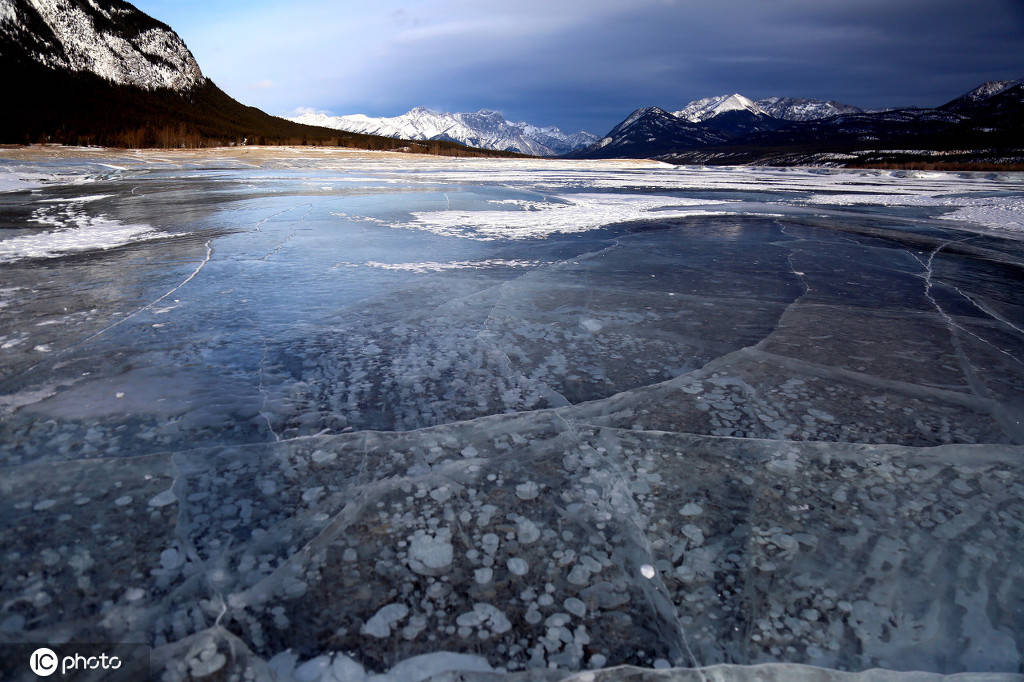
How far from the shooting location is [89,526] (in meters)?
1.65

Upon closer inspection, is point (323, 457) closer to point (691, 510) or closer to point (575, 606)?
point (575, 606)

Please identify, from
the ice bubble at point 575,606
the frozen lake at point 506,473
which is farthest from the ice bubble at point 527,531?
the ice bubble at point 575,606

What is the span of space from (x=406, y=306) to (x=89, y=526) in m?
2.53

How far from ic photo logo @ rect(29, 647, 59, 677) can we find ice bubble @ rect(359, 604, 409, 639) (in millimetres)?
715

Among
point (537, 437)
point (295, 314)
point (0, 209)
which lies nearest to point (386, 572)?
point (537, 437)

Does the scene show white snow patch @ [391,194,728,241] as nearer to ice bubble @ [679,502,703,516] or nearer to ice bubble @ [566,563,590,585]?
ice bubble @ [679,502,703,516]

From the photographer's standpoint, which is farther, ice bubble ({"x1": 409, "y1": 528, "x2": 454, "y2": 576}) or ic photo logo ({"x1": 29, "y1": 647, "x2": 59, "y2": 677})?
ice bubble ({"x1": 409, "y1": 528, "x2": 454, "y2": 576})

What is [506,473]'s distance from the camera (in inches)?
78.5

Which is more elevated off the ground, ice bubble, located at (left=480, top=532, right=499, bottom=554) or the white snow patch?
the white snow patch

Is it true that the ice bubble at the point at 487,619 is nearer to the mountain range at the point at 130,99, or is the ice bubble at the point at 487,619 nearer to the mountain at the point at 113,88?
the mountain range at the point at 130,99

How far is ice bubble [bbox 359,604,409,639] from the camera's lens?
1.33 metres

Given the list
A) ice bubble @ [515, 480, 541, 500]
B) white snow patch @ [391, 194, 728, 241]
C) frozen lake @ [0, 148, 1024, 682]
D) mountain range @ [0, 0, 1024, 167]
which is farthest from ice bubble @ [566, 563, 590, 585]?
mountain range @ [0, 0, 1024, 167]

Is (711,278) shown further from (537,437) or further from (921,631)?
(921,631)

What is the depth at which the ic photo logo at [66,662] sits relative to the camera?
1.24 metres
